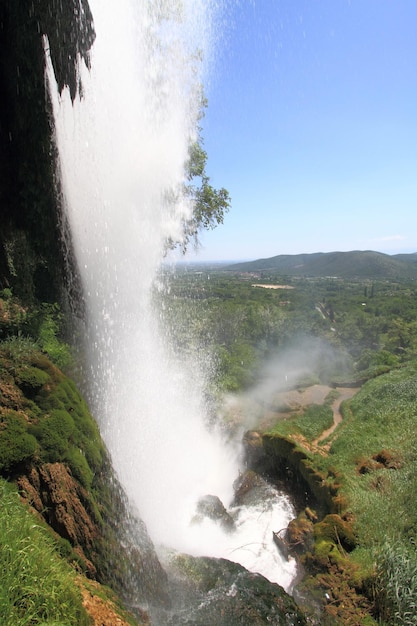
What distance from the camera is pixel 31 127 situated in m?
7.25

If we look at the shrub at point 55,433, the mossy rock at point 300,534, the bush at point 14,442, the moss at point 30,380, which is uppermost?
the moss at point 30,380

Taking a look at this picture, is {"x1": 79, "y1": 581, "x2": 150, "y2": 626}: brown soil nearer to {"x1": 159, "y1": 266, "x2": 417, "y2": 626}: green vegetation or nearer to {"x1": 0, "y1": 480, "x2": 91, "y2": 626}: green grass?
{"x1": 0, "y1": 480, "x2": 91, "y2": 626}: green grass

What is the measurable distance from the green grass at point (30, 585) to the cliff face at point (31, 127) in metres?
6.94

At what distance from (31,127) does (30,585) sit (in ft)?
26.3

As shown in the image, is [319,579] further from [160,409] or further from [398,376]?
[398,376]

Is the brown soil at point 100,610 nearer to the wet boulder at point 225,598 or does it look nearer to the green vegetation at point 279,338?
the wet boulder at point 225,598

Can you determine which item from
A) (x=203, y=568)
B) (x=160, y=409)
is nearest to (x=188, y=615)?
(x=203, y=568)

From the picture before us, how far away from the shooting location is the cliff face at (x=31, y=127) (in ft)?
20.9

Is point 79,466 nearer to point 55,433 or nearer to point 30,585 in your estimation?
point 55,433

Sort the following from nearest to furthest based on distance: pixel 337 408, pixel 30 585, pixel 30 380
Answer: pixel 30 585
pixel 30 380
pixel 337 408

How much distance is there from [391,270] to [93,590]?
184m

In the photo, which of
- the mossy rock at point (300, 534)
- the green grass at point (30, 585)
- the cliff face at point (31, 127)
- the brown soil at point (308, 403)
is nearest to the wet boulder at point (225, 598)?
the mossy rock at point (300, 534)

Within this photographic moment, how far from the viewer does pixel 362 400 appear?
74.9 ft

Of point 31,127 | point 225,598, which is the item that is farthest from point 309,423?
point 31,127
